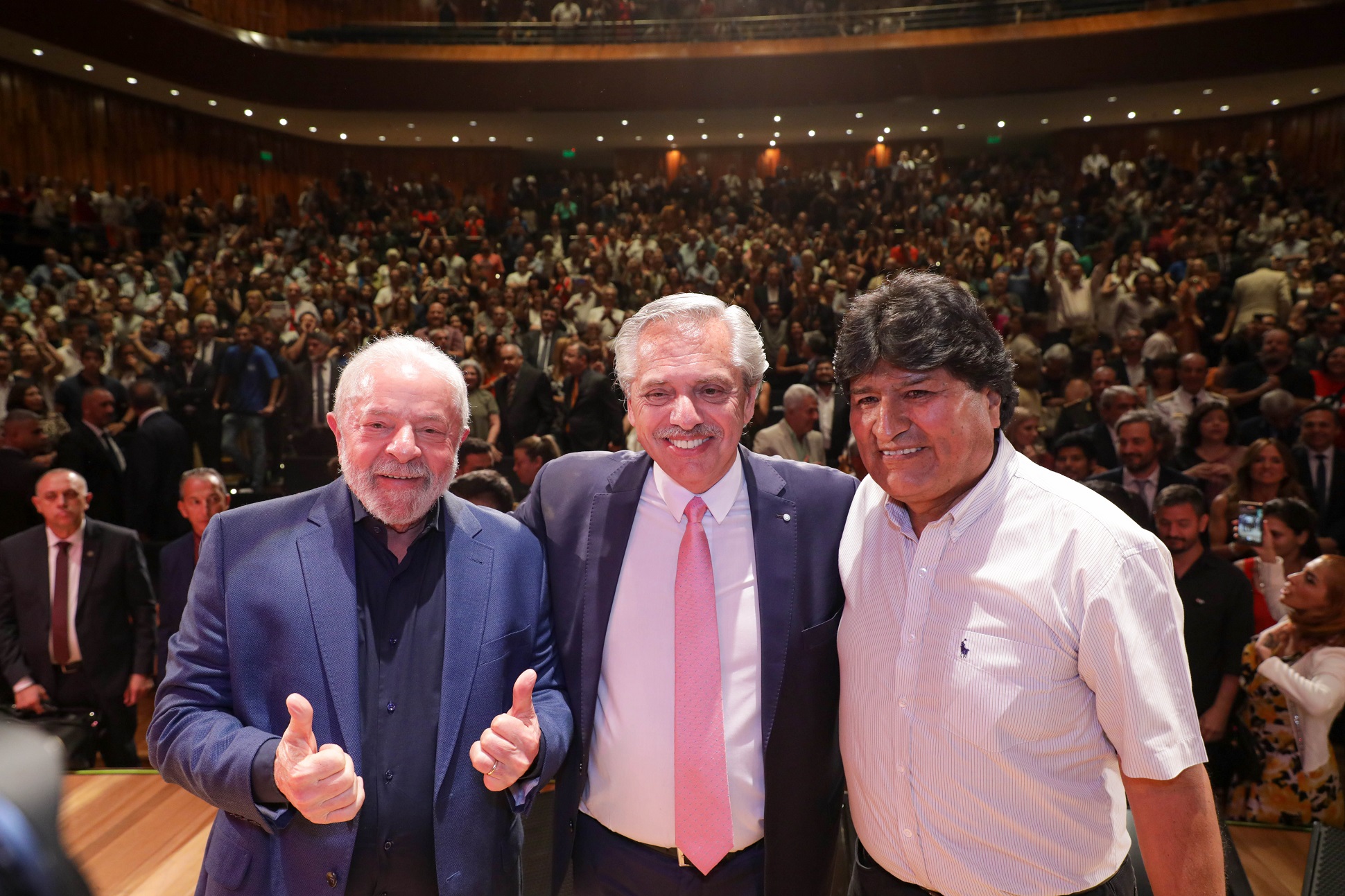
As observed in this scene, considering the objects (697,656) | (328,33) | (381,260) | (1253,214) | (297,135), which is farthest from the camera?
(297,135)

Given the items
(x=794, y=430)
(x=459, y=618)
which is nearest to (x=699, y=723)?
(x=459, y=618)

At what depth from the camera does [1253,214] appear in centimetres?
1132

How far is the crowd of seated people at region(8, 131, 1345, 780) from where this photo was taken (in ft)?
16.6

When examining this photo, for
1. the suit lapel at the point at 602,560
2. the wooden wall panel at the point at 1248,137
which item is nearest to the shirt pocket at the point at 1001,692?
the suit lapel at the point at 602,560

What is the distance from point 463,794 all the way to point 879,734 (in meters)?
0.69

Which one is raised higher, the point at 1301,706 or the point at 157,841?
the point at 1301,706

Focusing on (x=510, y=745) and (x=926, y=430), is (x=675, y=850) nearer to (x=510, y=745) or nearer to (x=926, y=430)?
(x=510, y=745)

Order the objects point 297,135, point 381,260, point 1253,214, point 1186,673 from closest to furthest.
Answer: point 1186,673
point 1253,214
point 381,260
point 297,135

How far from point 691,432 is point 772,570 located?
301mm

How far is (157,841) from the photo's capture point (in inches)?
112

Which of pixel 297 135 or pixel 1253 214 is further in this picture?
pixel 297 135

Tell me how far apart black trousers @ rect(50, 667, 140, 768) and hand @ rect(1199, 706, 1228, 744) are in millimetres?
4533

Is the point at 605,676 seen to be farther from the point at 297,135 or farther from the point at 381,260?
the point at 297,135

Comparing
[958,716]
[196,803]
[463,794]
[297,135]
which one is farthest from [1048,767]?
[297,135]
